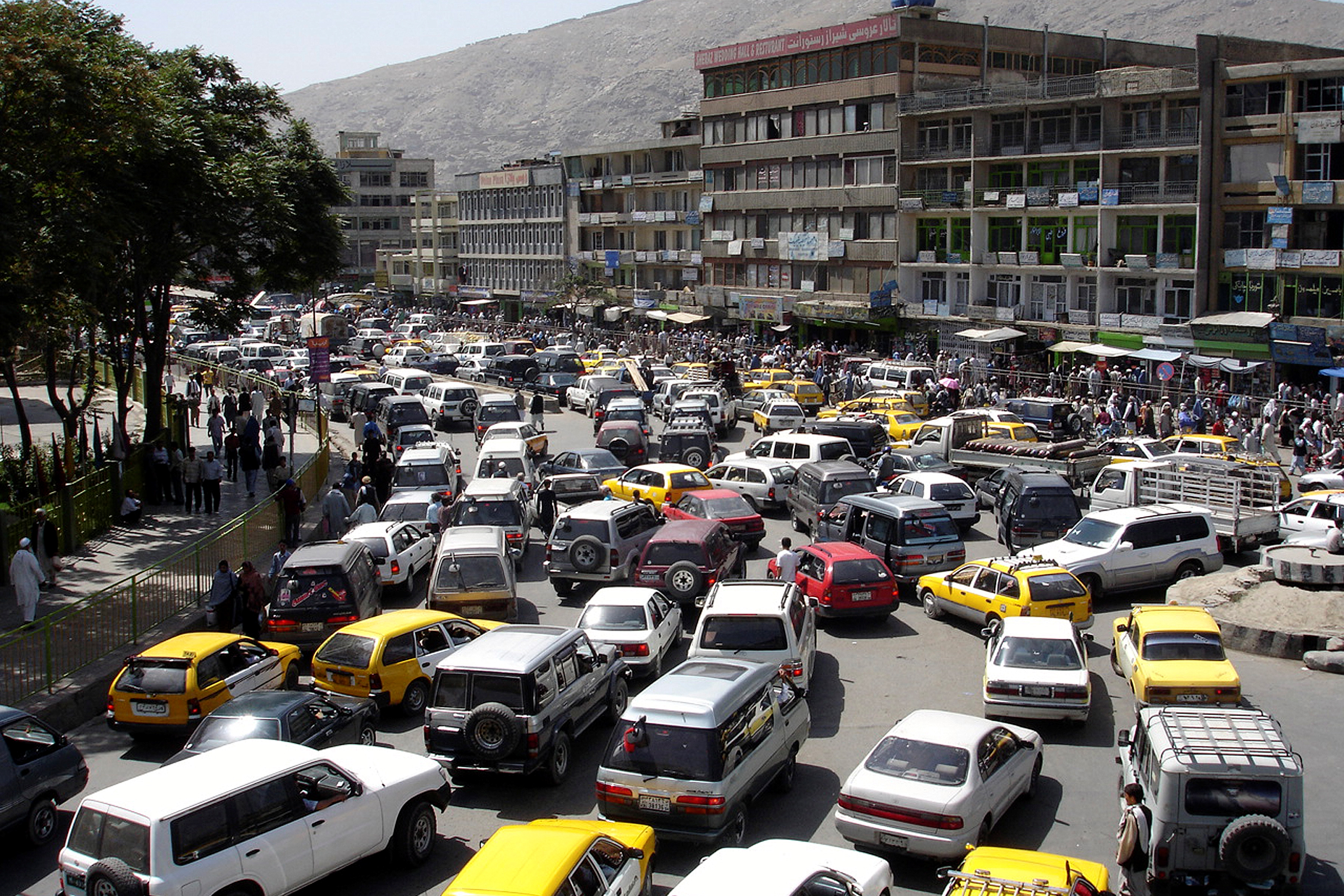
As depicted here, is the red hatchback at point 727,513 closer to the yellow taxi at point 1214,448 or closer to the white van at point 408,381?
the yellow taxi at point 1214,448

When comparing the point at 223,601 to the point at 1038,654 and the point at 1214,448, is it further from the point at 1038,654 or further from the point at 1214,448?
the point at 1214,448

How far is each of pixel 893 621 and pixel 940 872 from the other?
11.0m

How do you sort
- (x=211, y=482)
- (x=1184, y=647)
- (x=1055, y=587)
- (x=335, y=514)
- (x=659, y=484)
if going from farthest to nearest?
(x=659, y=484)
(x=211, y=482)
(x=335, y=514)
(x=1055, y=587)
(x=1184, y=647)

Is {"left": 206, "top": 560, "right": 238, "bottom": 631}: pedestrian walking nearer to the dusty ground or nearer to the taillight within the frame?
the taillight

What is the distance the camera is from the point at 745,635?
16.3m

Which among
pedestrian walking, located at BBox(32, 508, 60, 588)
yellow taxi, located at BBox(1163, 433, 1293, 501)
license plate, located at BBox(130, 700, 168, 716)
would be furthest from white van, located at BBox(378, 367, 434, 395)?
license plate, located at BBox(130, 700, 168, 716)

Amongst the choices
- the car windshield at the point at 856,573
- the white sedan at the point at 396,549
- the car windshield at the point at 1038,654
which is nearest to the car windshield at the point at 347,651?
the white sedan at the point at 396,549

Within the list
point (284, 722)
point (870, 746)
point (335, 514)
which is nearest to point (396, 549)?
point (335, 514)

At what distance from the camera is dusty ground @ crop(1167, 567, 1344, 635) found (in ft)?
62.2

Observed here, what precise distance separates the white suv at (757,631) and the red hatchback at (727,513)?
7.47m

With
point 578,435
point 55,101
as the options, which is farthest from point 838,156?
point 55,101

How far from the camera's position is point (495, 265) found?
103875 mm

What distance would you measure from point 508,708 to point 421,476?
15.9 metres

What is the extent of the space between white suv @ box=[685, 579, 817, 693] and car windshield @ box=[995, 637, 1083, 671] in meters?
2.55
